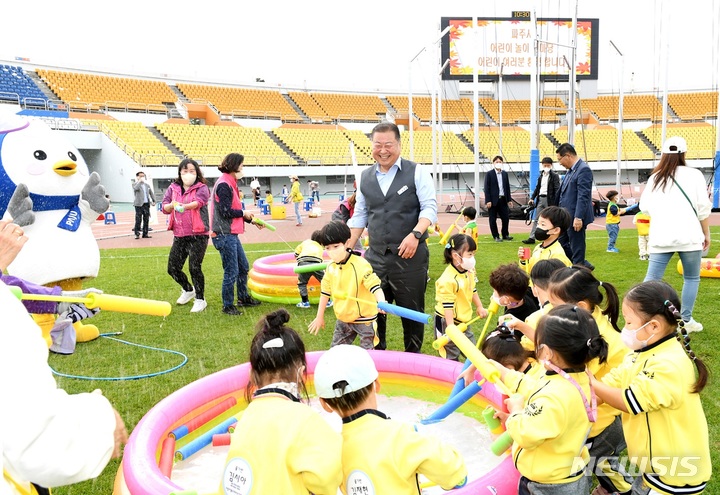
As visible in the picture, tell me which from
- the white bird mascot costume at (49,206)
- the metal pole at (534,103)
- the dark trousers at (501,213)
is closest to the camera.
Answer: the white bird mascot costume at (49,206)

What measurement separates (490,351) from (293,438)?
74.1 inches

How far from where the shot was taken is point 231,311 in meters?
6.96

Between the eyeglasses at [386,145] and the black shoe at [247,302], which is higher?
the eyeglasses at [386,145]

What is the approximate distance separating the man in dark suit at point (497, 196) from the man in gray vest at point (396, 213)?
8176 millimetres

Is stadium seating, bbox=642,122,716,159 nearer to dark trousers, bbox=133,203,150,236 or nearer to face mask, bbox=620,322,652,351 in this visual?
dark trousers, bbox=133,203,150,236

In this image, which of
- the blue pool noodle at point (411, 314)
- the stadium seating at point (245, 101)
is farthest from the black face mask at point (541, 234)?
the stadium seating at point (245, 101)

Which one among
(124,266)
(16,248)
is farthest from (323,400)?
(124,266)

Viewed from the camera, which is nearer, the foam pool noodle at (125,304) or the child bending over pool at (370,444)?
the child bending over pool at (370,444)

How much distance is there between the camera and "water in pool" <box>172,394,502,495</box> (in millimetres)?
3434

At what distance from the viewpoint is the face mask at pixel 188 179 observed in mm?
→ 6953

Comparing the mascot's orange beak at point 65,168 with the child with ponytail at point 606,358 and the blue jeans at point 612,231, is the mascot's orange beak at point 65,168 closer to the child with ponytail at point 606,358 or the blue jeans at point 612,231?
the child with ponytail at point 606,358

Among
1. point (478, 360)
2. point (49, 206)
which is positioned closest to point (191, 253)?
point (49, 206)

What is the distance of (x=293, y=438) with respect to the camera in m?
1.97

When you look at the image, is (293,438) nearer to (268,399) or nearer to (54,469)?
(268,399)
